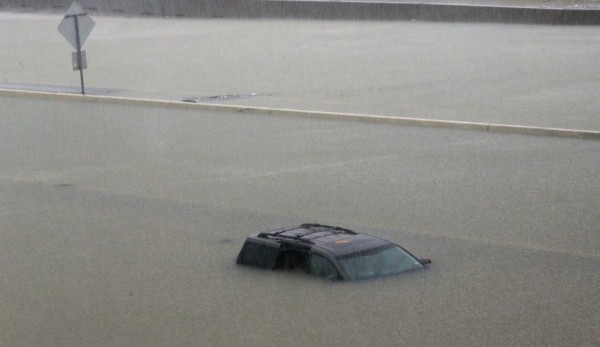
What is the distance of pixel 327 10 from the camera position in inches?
1566

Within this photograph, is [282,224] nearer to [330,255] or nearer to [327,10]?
[330,255]

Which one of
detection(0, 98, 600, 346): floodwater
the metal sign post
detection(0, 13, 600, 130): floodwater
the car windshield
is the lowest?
detection(0, 13, 600, 130): floodwater

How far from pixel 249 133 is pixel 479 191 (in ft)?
19.3

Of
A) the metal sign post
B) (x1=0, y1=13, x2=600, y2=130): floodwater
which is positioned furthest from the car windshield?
→ the metal sign post

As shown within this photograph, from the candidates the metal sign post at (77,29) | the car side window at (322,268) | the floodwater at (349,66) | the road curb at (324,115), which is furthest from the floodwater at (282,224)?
the metal sign post at (77,29)

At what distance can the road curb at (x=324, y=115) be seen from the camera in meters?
18.6

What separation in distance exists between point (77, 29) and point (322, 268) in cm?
1494

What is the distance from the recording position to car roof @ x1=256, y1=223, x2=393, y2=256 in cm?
1070

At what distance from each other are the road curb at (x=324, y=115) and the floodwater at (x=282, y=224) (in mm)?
325

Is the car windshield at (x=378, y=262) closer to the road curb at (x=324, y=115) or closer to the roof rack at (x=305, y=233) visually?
the roof rack at (x=305, y=233)

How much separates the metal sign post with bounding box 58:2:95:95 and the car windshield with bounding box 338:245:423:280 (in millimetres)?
14605

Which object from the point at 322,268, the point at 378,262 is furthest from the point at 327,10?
the point at 322,268

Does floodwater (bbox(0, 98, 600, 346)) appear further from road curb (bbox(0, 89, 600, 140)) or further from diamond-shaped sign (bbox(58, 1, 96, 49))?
diamond-shaped sign (bbox(58, 1, 96, 49))

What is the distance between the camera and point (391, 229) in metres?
12.5
